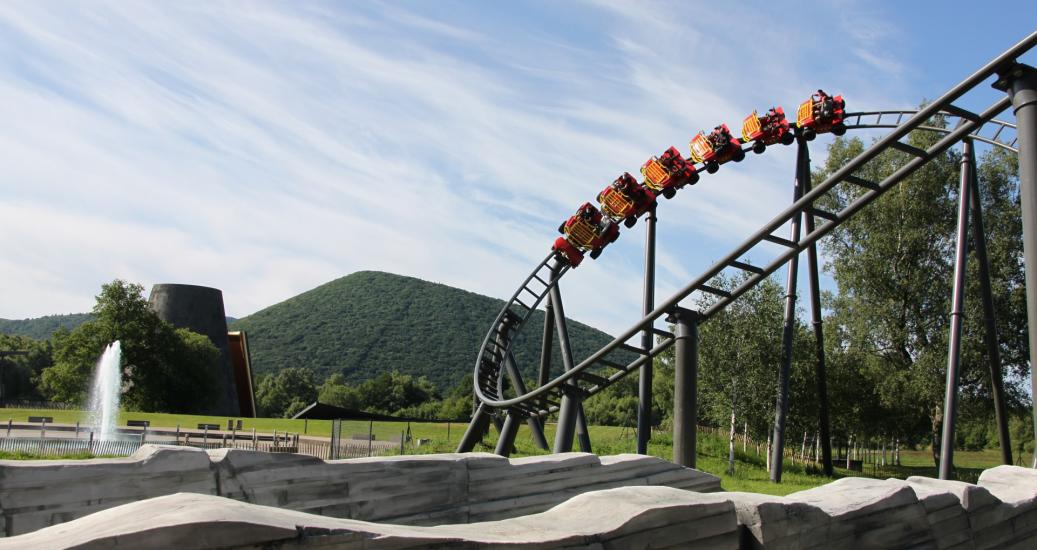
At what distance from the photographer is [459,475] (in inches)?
202

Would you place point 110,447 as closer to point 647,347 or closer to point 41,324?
point 647,347

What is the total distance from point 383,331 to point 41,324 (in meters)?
116

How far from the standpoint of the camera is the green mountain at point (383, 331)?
99.6m

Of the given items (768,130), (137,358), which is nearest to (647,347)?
(768,130)

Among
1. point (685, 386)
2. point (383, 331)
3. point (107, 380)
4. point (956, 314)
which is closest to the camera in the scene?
point (685, 386)

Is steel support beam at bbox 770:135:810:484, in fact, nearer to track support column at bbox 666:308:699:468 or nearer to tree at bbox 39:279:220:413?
track support column at bbox 666:308:699:468

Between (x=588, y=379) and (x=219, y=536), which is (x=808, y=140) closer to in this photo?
(x=588, y=379)

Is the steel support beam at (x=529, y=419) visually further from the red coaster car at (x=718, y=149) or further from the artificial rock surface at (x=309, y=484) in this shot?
the artificial rock surface at (x=309, y=484)

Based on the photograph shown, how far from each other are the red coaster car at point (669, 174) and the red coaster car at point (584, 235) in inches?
43.3

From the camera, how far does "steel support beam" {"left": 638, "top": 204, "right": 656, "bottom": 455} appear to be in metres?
A: 14.0

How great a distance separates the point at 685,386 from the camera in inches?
395

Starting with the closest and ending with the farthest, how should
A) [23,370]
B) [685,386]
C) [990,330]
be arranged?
[685,386], [990,330], [23,370]

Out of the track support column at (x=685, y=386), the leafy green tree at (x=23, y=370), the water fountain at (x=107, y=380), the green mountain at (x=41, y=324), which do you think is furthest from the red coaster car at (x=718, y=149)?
the green mountain at (x=41, y=324)

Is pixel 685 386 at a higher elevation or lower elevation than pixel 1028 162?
lower
